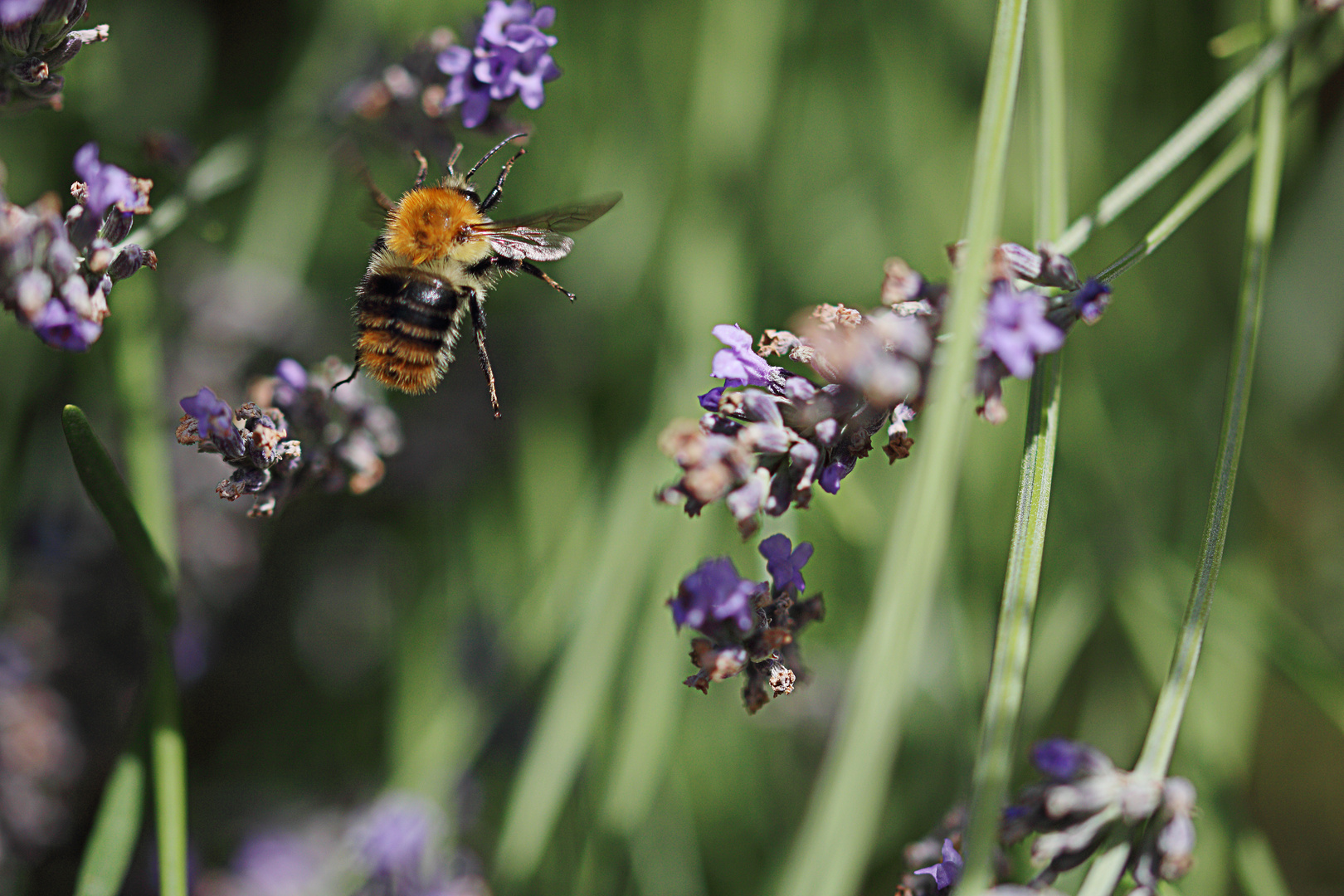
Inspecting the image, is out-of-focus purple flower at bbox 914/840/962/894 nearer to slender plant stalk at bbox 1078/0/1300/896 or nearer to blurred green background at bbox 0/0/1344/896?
slender plant stalk at bbox 1078/0/1300/896

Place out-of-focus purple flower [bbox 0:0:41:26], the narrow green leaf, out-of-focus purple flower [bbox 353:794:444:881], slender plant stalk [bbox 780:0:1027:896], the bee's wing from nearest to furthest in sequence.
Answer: slender plant stalk [bbox 780:0:1027:896], out-of-focus purple flower [bbox 0:0:41:26], the narrow green leaf, the bee's wing, out-of-focus purple flower [bbox 353:794:444:881]

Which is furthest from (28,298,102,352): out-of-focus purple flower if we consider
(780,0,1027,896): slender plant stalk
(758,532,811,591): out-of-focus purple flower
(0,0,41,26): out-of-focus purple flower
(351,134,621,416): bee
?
(780,0,1027,896): slender plant stalk

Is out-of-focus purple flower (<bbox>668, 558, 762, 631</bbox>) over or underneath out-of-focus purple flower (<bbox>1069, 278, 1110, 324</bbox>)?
underneath

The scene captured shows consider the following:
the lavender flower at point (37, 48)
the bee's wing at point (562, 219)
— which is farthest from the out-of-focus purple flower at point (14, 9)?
the bee's wing at point (562, 219)

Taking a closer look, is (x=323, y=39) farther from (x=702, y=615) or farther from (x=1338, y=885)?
(x=1338, y=885)

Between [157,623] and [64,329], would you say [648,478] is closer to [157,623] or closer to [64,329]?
[157,623]

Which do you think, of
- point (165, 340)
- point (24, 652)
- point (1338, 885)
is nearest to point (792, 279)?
point (165, 340)

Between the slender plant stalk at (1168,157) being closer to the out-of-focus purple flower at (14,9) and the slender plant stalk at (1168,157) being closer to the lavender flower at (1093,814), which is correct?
the lavender flower at (1093,814)

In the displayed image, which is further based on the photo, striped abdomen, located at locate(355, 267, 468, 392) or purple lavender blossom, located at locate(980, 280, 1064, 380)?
striped abdomen, located at locate(355, 267, 468, 392)
